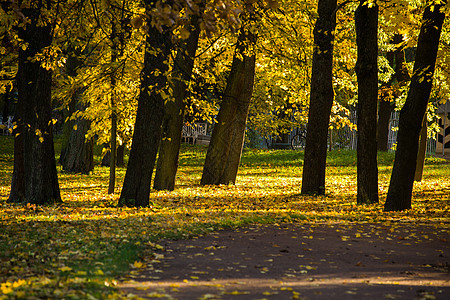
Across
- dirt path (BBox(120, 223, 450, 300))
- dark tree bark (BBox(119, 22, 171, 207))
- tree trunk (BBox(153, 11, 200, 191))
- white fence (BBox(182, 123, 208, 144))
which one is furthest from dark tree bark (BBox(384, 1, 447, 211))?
white fence (BBox(182, 123, 208, 144))

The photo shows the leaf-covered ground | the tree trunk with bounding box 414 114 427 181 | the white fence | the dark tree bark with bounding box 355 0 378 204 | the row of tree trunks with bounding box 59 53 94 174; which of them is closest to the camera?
the leaf-covered ground

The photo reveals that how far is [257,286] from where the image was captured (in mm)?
5605

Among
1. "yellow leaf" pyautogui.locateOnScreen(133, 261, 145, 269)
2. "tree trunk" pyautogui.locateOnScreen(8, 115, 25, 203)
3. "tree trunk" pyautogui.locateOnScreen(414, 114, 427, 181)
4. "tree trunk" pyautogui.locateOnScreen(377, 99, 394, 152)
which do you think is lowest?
"yellow leaf" pyautogui.locateOnScreen(133, 261, 145, 269)

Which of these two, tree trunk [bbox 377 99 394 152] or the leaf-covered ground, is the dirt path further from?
tree trunk [bbox 377 99 394 152]

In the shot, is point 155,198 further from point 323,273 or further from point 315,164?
point 323,273

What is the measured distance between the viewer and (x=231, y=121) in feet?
59.1

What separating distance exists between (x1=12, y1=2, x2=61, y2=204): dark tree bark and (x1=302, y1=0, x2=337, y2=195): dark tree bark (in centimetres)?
652

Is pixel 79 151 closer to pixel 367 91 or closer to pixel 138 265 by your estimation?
pixel 367 91

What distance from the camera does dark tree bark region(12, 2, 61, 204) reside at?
11.4m

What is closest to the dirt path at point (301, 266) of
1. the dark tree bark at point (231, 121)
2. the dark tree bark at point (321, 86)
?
the dark tree bark at point (321, 86)

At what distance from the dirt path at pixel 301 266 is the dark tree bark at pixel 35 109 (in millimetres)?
4815

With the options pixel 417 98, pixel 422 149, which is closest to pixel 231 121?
pixel 422 149

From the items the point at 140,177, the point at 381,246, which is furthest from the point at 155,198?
the point at 381,246

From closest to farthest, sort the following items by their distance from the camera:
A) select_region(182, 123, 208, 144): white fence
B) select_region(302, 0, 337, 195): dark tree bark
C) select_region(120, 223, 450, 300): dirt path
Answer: select_region(120, 223, 450, 300): dirt path → select_region(302, 0, 337, 195): dark tree bark → select_region(182, 123, 208, 144): white fence
